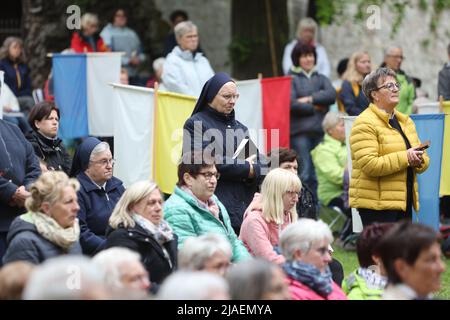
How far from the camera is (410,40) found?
22.4 metres

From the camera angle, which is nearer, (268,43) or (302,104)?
(302,104)

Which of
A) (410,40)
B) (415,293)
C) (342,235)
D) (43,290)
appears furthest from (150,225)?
(410,40)

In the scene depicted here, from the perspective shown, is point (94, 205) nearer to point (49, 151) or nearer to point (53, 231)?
point (49, 151)

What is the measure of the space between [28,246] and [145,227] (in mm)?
865

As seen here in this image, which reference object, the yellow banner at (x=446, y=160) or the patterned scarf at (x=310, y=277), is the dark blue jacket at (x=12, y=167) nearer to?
the patterned scarf at (x=310, y=277)

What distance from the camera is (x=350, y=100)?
49.5 feet

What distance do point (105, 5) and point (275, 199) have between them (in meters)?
12.5

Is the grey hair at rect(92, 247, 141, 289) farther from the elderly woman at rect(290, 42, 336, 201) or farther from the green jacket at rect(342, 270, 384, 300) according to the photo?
the elderly woman at rect(290, 42, 336, 201)

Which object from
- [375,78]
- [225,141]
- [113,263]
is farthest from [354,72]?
[113,263]

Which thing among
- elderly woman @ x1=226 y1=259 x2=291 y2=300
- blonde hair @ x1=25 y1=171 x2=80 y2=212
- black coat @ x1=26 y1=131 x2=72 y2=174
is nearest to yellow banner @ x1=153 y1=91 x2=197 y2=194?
black coat @ x1=26 y1=131 x2=72 y2=174

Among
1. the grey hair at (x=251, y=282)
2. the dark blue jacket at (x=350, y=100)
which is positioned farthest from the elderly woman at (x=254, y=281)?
the dark blue jacket at (x=350, y=100)

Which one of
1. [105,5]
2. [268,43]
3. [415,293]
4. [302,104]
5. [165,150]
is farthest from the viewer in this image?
[105,5]

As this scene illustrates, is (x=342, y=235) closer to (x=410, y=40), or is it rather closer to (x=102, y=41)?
(x=102, y=41)

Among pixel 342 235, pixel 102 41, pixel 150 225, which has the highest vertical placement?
pixel 102 41
